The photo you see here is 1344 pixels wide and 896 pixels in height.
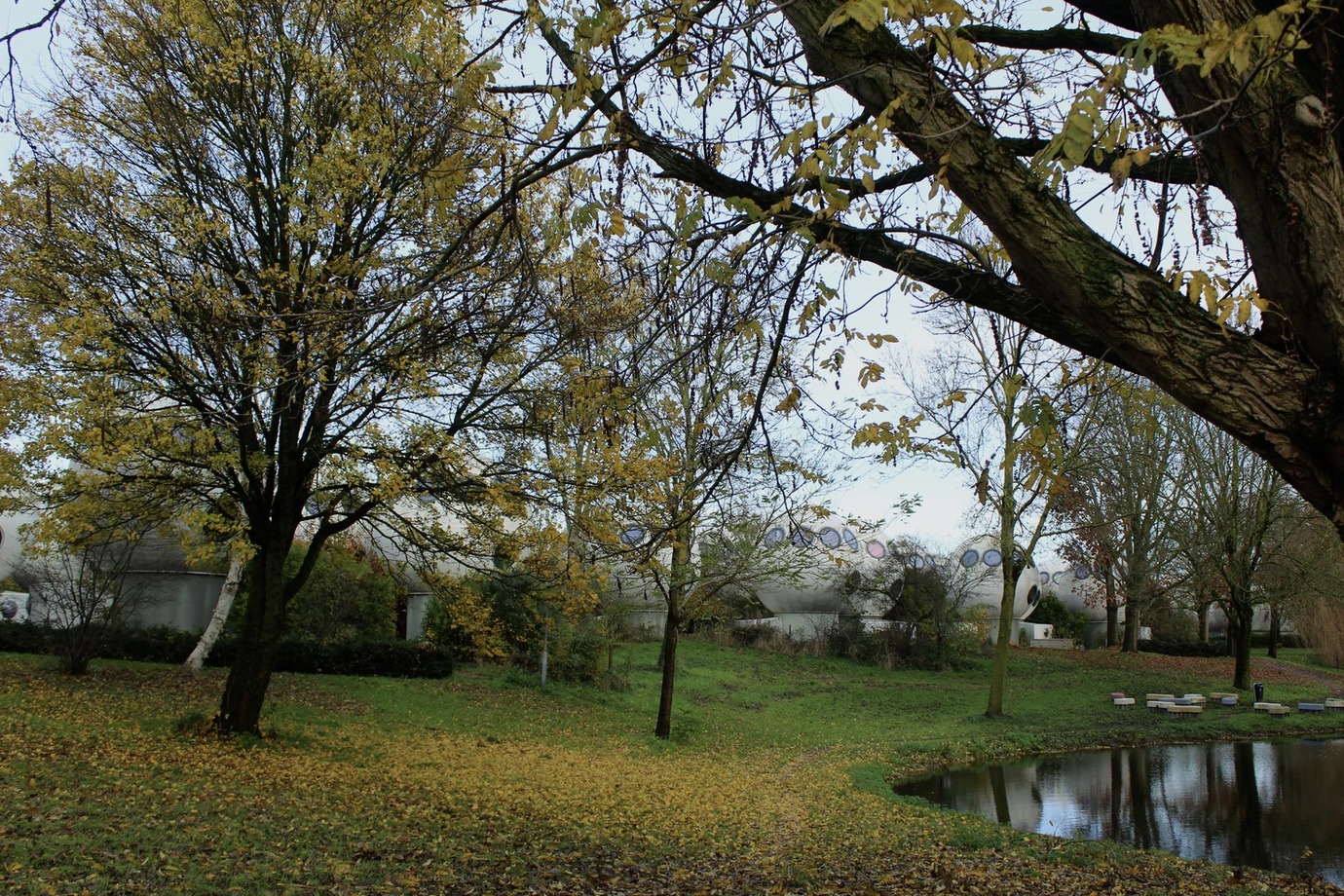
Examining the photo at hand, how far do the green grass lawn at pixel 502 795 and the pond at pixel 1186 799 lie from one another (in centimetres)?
121

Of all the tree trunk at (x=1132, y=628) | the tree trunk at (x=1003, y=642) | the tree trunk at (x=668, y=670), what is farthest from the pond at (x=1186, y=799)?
the tree trunk at (x=1132, y=628)

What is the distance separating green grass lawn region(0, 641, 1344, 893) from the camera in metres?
6.27

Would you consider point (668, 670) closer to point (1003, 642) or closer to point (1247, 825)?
point (1247, 825)

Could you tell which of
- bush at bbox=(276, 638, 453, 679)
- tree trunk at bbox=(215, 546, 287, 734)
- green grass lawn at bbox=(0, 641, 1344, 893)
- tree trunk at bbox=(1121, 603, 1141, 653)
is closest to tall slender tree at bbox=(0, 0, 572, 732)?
tree trunk at bbox=(215, 546, 287, 734)

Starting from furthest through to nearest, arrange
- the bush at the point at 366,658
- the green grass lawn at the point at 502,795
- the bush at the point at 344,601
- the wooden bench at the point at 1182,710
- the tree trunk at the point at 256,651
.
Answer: the wooden bench at the point at 1182,710, the bush at the point at 344,601, the bush at the point at 366,658, the tree trunk at the point at 256,651, the green grass lawn at the point at 502,795

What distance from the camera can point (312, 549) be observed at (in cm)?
1196

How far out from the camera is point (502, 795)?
9734 millimetres

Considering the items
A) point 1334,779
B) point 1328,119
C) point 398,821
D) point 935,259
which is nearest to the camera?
point 1328,119

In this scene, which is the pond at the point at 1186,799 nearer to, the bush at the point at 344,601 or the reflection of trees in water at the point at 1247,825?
the reflection of trees in water at the point at 1247,825

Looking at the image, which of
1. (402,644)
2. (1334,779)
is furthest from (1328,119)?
(402,644)

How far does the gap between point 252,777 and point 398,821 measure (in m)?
2.13

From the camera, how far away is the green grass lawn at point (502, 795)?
6266 mm

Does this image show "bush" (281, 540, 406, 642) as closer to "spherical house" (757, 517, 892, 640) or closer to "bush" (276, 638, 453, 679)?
"bush" (276, 638, 453, 679)

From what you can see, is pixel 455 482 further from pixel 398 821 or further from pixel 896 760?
pixel 896 760
